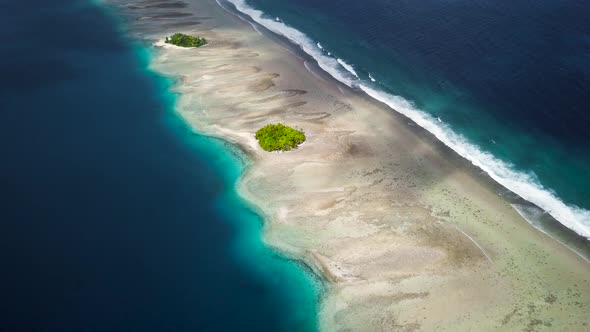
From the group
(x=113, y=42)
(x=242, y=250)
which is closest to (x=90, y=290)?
(x=242, y=250)

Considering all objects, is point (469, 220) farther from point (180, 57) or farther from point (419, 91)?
point (180, 57)

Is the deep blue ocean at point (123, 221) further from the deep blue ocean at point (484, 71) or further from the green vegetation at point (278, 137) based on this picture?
the deep blue ocean at point (484, 71)

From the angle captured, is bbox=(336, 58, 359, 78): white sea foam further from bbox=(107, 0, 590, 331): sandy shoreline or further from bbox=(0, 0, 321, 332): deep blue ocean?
bbox=(0, 0, 321, 332): deep blue ocean

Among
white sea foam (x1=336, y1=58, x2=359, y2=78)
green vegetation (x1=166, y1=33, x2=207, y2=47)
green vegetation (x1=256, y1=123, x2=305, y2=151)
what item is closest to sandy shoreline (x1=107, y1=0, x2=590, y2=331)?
green vegetation (x1=256, y1=123, x2=305, y2=151)

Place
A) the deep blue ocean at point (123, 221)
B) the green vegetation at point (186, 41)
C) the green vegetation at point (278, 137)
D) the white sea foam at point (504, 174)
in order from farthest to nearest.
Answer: the green vegetation at point (186, 41) < the green vegetation at point (278, 137) < the white sea foam at point (504, 174) < the deep blue ocean at point (123, 221)

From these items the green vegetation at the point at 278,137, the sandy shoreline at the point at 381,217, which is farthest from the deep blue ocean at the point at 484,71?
the green vegetation at the point at 278,137

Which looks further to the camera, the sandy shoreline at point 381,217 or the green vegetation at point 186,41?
the green vegetation at point 186,41

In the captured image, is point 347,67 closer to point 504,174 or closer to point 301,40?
point 301,40
